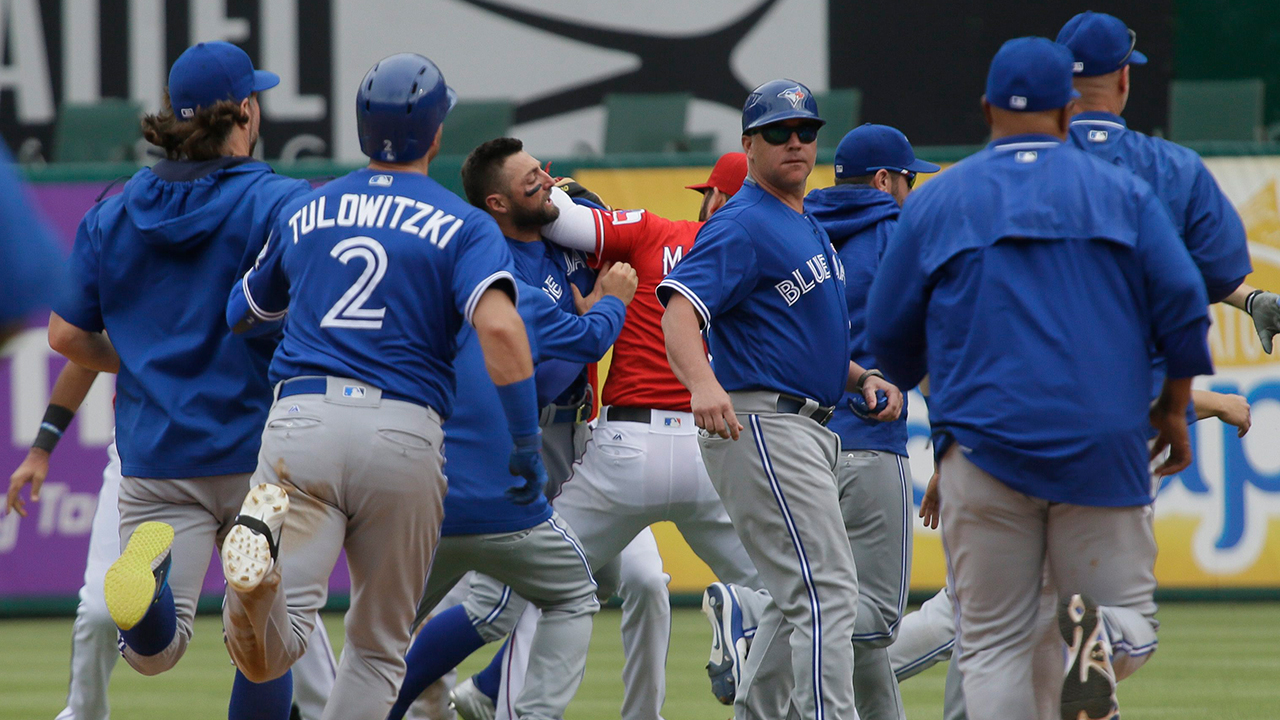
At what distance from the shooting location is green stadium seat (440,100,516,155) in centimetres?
1212

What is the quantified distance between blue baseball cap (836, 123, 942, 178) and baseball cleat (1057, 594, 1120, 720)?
2.47 meters

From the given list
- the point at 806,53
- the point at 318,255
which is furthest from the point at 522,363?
the point at 806,53

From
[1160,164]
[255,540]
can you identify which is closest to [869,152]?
[1160,164]

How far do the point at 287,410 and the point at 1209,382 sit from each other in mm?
7330

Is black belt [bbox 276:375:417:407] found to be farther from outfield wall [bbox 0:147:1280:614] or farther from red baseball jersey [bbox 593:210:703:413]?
outfield wall [bbox 0:147:1280:614]

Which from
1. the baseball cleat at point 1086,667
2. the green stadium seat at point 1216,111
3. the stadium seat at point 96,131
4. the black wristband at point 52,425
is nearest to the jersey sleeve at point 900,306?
the baseball cleat at point 1086,667

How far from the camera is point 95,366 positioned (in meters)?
4.78

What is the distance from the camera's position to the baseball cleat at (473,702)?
592 centimetres

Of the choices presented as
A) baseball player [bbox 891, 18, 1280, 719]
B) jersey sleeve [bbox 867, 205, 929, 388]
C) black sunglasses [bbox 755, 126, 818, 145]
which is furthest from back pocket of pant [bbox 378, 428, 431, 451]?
baseball player [bbox 891, 18, 1280, 719]

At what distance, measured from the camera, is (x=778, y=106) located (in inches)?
191

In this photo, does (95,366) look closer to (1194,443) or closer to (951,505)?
(951,505)

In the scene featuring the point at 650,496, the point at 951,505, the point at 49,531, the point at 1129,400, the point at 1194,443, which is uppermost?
the point at 1129,400

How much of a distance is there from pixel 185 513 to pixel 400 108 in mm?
1433

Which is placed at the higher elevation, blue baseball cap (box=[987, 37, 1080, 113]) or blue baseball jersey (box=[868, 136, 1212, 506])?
blue baseball cap (box=[987, 37, 1080, 113])
